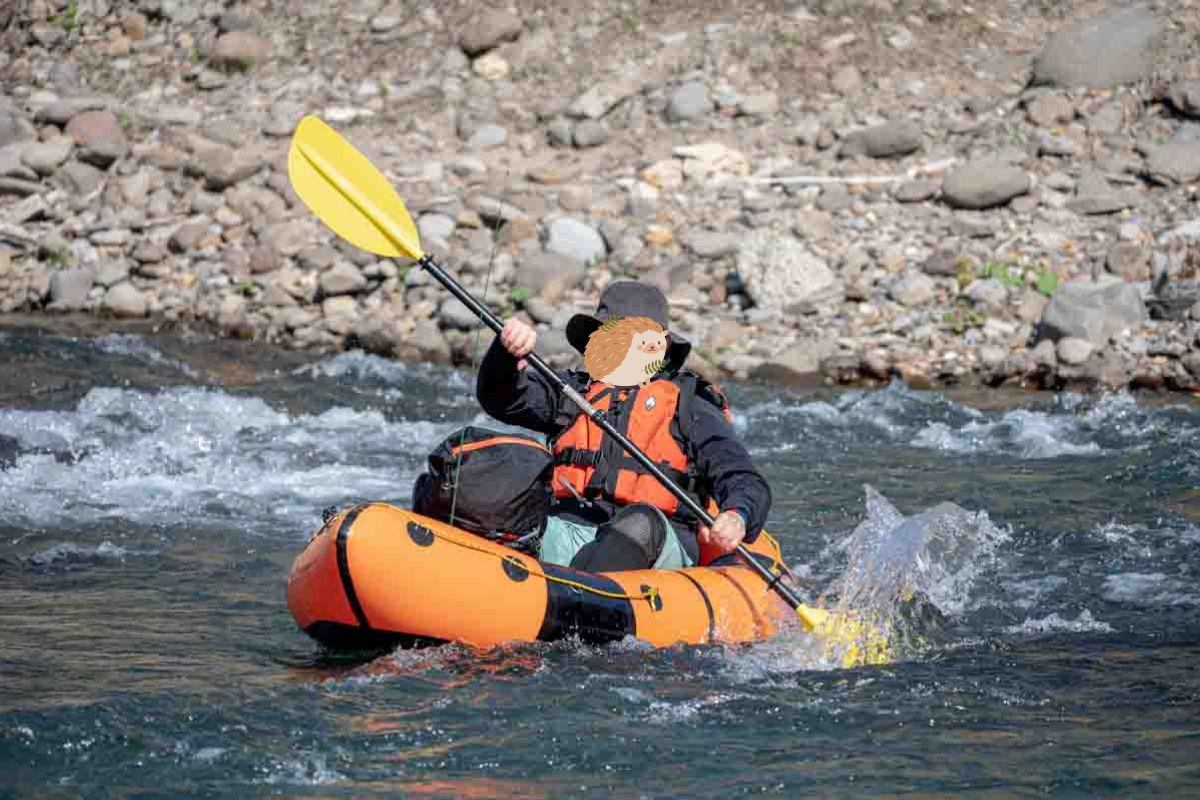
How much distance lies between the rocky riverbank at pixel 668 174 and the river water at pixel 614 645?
1.12 metres

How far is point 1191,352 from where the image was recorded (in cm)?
895

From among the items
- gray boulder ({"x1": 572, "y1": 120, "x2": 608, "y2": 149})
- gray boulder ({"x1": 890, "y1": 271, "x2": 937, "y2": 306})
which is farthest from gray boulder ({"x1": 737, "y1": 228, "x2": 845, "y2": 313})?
gray boulder ({"x1": 572, "y1": 120, "x2": 608, "y2": 149})

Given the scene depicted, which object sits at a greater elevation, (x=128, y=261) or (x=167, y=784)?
(x=128, y=261)

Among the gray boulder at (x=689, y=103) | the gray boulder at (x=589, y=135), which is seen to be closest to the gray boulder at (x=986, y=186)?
the gray boulder at (x=689, y=103)

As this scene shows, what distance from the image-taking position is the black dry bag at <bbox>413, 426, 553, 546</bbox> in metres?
4.23

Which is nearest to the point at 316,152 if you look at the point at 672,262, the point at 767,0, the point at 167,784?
the point at 167,784

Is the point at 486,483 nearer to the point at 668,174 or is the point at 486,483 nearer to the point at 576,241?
the point at 576,241

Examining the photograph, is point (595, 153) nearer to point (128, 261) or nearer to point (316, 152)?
point (128, 261)

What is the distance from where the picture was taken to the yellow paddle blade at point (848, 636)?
4.44 metres

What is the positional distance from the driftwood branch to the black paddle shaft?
6883mm

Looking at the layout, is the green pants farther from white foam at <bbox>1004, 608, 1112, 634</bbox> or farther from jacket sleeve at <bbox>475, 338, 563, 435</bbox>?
white foam at <bbox>1004, 608, 1112, 634</bbox>

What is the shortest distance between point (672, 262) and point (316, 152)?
18.9 feet

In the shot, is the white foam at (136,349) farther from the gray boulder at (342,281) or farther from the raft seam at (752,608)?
the raft seam at (752,608)

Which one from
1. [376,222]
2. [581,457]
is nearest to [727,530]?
[581,457]
